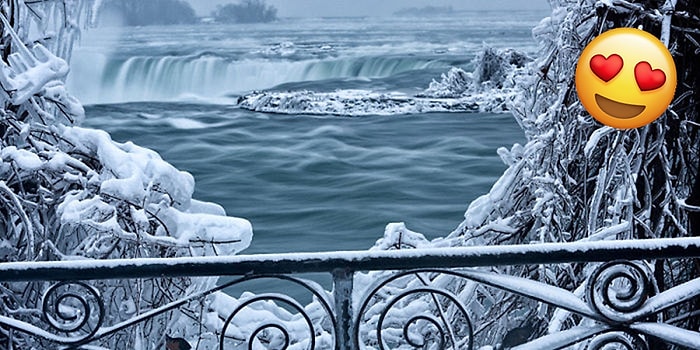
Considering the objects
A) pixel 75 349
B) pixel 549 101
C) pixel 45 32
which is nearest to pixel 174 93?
pixel 45 32

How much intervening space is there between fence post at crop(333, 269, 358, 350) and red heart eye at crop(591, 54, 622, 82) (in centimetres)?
99

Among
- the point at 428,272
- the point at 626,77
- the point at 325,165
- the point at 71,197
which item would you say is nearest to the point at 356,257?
the point at 428,272

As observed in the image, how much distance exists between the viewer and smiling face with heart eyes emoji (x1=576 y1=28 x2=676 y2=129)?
2033 mm

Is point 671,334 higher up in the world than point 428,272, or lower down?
lower down

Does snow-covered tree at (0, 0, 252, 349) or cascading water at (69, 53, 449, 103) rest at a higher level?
cascading water at (69, 53, 449, 103)

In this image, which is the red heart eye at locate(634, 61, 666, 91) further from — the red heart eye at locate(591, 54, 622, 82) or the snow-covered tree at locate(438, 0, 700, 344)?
the snow-covered tree at locate(438, 0, 700, 344)

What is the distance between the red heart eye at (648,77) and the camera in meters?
2.03

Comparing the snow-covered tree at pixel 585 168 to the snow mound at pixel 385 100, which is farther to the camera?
the snow mound at pixel 385 100

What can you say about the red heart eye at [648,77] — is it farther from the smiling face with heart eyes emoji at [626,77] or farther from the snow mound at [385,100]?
the snow mound at [385,100]

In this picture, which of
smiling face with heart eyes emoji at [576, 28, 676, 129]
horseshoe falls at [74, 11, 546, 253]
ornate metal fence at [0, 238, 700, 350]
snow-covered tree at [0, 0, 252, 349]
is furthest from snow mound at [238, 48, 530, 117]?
ornate metal fence at [0, 238, 700, 350]

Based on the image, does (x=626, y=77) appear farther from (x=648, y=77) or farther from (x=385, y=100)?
(x=385, y=100)

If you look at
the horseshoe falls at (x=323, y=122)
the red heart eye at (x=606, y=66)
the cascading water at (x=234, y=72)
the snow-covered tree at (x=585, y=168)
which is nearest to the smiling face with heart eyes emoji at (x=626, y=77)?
the red heart eye at (x=606, y=66)

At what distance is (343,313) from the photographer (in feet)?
4.96

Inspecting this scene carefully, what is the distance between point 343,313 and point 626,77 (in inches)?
39.6
